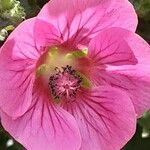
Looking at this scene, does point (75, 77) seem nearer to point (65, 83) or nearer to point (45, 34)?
point (65, 83)

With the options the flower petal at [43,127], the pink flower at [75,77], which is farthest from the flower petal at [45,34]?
the flower petal at [43,127]

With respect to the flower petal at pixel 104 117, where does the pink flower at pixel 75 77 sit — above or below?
above

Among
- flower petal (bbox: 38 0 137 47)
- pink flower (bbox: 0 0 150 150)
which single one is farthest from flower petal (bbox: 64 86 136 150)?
flower petal (bbox: 38 0 137 47)

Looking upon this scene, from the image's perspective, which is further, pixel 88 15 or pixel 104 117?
pixel 104 117

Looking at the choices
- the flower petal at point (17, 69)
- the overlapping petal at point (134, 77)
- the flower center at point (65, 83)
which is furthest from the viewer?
the flower center at point (65, 83)

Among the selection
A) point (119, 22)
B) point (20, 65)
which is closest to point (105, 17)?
point (119, 22)

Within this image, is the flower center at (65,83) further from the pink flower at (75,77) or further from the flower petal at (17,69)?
the flower petal at (17,69)

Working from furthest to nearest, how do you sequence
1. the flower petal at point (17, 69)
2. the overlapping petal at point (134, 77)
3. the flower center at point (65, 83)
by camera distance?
the flower center at point (65, 83) < the overlapping petal at point (134, 77) < the flower petal at point (17, 69)

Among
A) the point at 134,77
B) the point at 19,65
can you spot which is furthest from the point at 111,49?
the point at 19,65

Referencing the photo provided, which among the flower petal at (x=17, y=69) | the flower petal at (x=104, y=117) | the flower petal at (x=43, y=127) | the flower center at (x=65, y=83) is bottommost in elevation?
the flower petal at (x=104, y=117)
